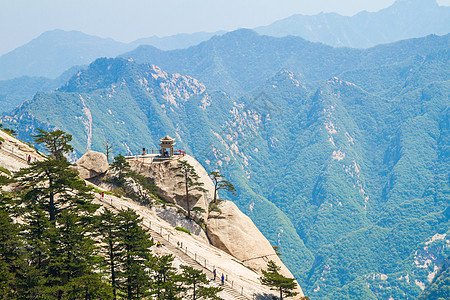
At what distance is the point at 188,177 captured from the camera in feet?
305

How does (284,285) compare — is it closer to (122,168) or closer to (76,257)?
(76,257)

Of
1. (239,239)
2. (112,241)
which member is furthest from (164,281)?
(239,239)

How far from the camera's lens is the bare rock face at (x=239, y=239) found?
87.1 meters

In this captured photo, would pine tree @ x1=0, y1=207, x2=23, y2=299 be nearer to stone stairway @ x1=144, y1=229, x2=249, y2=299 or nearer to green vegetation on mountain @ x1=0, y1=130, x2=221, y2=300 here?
green vegetation on mountain @ x1=0, y1=130, x2=221, y2=300

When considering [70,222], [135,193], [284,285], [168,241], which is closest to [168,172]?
[135,193]

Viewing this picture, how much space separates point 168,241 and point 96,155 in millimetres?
33396

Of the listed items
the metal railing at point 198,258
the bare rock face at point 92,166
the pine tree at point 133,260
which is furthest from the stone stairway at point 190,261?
the bare rock face at point 92,166

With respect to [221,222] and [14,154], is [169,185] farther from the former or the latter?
[14,154]

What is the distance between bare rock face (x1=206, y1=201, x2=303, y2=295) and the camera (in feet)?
286

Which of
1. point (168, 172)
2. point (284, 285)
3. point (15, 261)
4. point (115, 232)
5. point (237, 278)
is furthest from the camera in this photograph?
point (168, 172)

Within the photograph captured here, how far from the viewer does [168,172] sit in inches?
3755

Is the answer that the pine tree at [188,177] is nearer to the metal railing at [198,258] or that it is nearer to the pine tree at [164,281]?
the metal railing at [198,258]

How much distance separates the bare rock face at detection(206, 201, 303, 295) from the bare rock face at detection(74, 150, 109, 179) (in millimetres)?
24593

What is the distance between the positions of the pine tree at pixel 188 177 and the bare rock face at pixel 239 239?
6.24 meters
